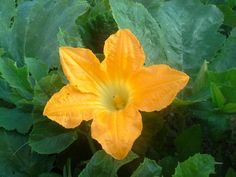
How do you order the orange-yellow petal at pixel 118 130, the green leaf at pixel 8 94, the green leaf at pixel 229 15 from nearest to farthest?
the orange-yellow petal at pixel 118 130 < the green leaf at pixel 8 94 < the green leaf at pixel 229 15

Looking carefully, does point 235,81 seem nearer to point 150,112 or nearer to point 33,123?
point 150,112

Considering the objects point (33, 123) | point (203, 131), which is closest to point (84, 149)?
point (33, 123)

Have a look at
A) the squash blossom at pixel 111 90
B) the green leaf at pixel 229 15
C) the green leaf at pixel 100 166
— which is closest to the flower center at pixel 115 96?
the squash blossom at pixel 111 90

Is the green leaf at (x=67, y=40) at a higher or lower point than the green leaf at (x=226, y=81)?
higher

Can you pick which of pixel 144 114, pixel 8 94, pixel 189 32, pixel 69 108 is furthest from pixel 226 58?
pixel 8 94

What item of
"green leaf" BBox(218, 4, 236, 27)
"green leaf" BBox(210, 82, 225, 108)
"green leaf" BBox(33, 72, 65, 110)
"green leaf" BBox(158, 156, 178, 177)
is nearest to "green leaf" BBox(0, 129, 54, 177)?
"green leaf" BBox(33, 72, 65, 110)

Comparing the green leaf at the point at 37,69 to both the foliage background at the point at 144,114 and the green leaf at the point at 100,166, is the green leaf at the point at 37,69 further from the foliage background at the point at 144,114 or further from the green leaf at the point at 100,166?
the green leaf at the point at 100,166
